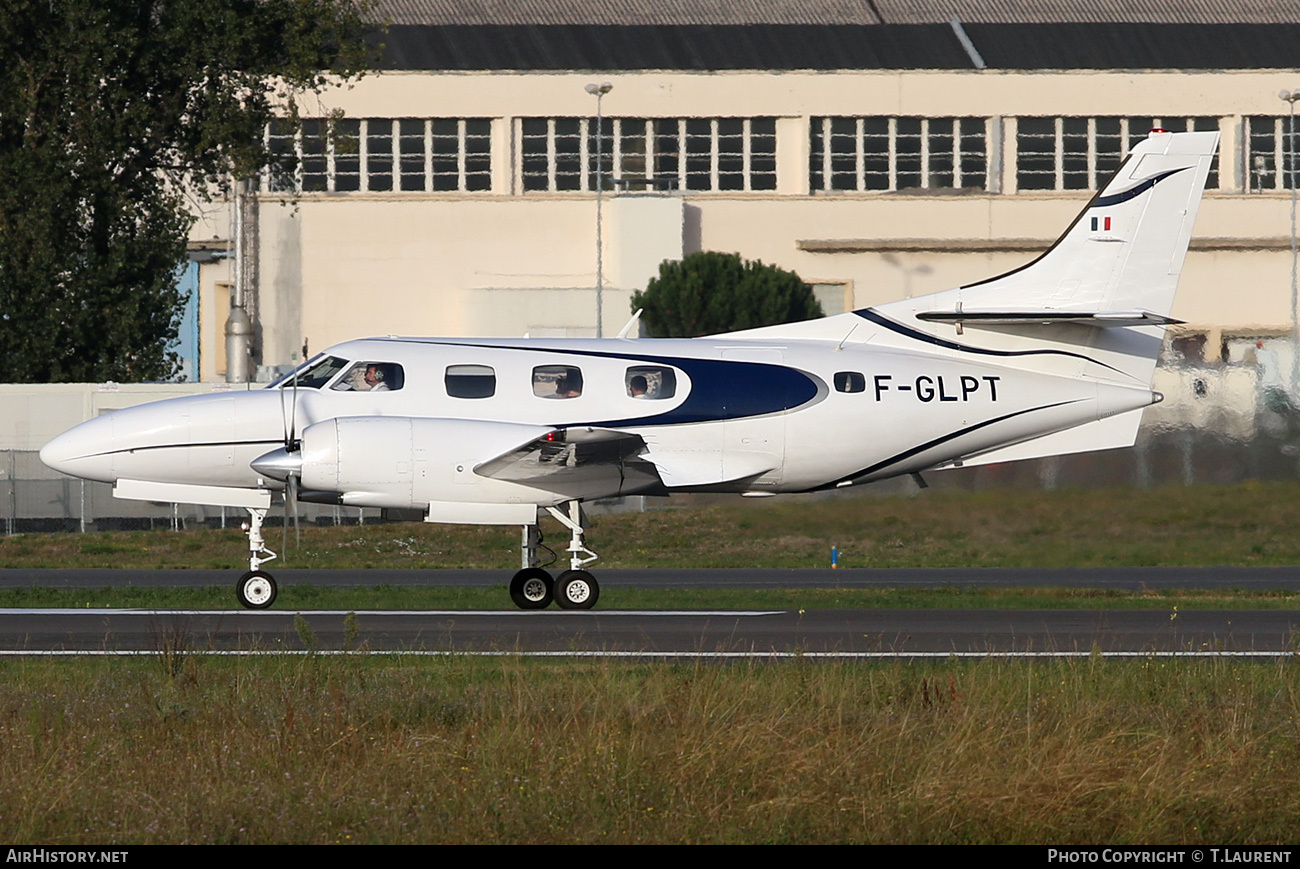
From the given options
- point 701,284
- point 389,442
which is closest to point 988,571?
point 389,442

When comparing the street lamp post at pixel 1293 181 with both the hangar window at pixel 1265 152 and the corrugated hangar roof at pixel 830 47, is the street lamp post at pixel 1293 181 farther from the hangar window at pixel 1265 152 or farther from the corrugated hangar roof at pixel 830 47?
the corrugated hangar roof at pixel 830 47

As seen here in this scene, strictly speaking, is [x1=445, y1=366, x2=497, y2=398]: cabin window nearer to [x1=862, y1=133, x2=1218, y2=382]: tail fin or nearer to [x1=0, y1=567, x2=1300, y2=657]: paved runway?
[x1=0, y1=567, x2=1300, y2=657]: paved runway

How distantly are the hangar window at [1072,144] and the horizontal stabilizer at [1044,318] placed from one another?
44.9 m

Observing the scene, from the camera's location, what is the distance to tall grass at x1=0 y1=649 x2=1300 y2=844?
910 centimetres

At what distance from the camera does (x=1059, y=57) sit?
219 feet

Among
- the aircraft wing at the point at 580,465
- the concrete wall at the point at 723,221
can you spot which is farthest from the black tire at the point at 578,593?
the concrete wall at the point at 723,221

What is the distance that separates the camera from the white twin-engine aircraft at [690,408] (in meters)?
20.3

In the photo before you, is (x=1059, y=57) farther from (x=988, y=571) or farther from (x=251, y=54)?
(x=988, y=571)

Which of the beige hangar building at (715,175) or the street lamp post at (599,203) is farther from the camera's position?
the beige hangar building at (715,175)

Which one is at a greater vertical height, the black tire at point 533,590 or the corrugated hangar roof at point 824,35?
the corrugated hangar roof at point 824,35

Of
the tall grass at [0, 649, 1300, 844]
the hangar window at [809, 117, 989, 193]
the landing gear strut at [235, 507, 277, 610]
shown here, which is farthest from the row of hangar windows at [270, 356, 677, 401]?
the hangar window at [809, 117, 989, 193]

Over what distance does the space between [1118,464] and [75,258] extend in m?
30.2

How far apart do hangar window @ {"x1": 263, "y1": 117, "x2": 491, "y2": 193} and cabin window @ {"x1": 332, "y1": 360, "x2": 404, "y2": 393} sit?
146 ft

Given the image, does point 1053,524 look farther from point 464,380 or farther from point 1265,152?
point 1265,152
